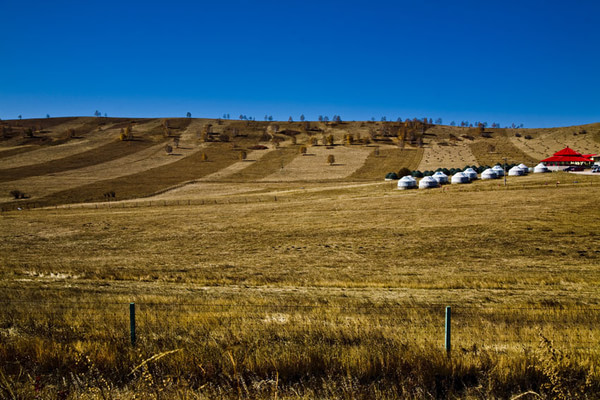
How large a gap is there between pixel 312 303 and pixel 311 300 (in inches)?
27.5

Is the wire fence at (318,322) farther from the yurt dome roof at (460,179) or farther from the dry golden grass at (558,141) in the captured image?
the dry golden grass at (558,141)

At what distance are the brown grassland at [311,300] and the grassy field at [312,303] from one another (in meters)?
0.07

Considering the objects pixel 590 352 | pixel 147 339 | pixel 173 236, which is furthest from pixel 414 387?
pixel 173 236

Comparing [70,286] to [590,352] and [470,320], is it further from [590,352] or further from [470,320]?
[590,352]

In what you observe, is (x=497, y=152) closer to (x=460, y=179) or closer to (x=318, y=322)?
(x=460, y=179)

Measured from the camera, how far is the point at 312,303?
15320 millimetres

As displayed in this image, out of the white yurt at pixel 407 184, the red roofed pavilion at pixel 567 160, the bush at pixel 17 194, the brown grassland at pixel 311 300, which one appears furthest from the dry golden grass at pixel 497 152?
the bush at pixel 17 194

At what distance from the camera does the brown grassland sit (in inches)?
249

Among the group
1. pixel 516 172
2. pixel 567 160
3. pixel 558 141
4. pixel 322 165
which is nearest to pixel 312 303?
pixel 516 172

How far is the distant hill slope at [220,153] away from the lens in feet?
333

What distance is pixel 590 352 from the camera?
767 cm

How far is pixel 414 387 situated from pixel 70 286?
1954 centimetres

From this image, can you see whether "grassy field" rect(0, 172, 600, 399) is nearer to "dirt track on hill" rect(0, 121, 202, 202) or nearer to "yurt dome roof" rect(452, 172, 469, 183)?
"yurt dome roof" rect(452, 172, 469, 183)

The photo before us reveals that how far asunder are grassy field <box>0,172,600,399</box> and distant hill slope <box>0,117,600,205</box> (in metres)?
52.7
